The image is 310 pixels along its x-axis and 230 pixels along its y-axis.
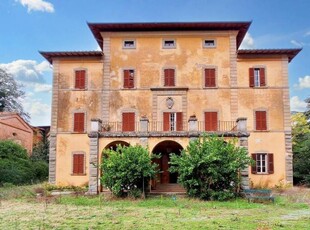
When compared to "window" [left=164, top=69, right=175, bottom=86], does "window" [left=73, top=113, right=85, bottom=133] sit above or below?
below

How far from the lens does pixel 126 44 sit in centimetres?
2747

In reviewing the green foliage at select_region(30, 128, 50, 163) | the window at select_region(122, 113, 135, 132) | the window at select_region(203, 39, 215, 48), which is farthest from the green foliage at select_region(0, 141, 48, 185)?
the window at select_region(203, 39, 215, 48)

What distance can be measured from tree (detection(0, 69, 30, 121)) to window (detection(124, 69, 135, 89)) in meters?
24.9

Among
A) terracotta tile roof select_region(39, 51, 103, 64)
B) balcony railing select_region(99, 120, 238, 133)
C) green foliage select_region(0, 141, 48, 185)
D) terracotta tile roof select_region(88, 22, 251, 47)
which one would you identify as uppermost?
terracotta tile roof select_region(88, 22, 251, 47)

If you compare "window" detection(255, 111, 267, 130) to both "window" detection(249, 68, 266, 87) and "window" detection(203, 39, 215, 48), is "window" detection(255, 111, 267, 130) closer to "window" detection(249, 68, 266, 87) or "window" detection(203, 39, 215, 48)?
"window" detection(249, 68, 266, 87)

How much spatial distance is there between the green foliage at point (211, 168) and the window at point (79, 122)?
974 cm

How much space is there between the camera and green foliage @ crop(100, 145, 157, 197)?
62.4 ft

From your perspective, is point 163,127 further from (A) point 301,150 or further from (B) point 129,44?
(A) point 301,150

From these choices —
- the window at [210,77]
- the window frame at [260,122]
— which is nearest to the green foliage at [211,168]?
the window frame at [260,122]

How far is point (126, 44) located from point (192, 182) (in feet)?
43.7

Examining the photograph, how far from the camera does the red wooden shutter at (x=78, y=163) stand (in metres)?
25.7

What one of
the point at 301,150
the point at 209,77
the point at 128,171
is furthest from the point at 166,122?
the point at 301,150

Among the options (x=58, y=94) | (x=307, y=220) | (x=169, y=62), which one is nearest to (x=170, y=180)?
(x=169, y=62)

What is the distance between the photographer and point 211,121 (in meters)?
26.2
